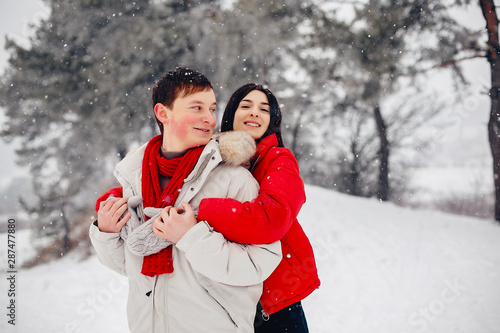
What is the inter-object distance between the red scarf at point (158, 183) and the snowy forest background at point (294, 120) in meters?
3.84

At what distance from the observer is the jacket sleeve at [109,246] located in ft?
4.76

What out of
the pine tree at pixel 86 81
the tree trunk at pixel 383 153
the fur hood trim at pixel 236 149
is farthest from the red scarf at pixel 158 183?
the tree trunk at pixel 383 153

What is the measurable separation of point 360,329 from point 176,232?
4.12 metres

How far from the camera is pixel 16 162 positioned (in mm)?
11352

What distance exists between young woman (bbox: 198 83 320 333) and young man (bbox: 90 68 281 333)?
9 centimetres

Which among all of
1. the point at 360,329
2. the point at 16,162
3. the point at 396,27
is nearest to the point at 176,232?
the point at 360,329

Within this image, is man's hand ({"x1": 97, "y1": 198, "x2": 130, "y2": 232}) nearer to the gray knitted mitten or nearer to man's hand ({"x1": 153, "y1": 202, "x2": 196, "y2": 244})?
the gray knitted mitten

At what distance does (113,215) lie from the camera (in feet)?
4.58

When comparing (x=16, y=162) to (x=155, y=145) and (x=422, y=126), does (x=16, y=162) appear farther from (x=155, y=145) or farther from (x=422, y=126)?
(x=422, y=126)

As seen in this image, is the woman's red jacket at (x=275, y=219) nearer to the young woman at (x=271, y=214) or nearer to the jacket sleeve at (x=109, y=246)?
the young woman at (x=271, y=214)

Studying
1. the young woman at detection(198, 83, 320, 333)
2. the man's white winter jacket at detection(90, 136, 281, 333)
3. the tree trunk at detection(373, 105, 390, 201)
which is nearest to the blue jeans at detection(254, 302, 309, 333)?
the young woman at detection(198, 83, 320, 333)

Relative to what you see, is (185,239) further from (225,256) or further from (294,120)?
(294,120)

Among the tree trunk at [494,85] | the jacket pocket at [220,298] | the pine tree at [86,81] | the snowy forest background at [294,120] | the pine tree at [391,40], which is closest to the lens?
the jacket pocket at [220,298]

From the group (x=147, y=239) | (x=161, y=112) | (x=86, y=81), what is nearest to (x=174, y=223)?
(x=147, y=239)
